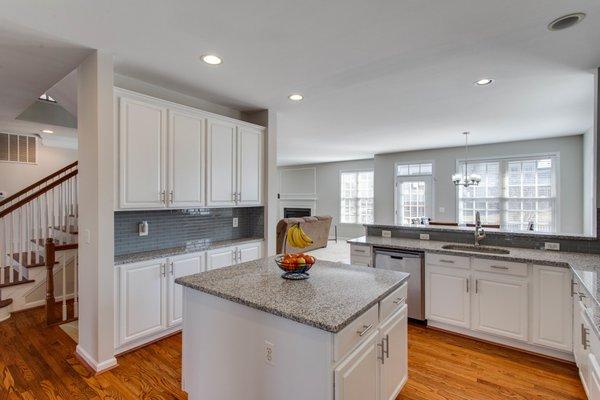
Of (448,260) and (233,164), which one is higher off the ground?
(233,164)

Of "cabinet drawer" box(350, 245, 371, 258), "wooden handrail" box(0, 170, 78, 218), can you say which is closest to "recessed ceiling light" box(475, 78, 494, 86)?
"cabinet drawer" box(350, 245, 371, 258)

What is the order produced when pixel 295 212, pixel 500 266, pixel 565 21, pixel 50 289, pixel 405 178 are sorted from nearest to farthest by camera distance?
pixel 565 21 → pixel 500 266 → pixel 50 289 → pixel 405 178 → pixel 295 212

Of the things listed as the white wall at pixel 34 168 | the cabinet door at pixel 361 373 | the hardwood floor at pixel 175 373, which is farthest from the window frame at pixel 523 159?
the white wall at pixel 34 168

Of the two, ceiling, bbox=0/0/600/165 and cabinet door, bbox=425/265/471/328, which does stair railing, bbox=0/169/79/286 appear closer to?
ceiling, bbox=0/0/600/165

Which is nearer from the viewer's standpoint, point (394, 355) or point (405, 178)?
point (394, 355)


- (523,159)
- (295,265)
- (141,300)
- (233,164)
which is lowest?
(141,300)

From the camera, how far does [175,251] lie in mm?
3133

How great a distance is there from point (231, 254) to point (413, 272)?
2.10 metres

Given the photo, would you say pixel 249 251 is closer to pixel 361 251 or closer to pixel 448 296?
pixel 361 251

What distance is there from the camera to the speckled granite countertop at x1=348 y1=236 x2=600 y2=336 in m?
1.76

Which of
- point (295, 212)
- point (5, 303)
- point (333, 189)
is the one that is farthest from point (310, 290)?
point (295, 212)

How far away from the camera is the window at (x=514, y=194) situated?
20.7 feet

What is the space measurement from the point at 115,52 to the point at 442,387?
3700mm

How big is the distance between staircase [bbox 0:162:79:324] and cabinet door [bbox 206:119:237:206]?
1.87m
